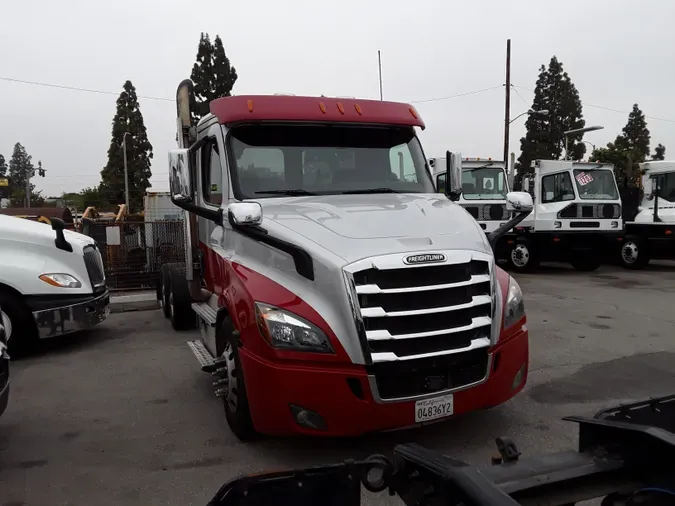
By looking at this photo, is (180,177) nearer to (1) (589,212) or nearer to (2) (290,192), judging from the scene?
(2) (290,192)

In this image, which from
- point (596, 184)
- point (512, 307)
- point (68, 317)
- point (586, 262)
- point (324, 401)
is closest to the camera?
point (324, 401)

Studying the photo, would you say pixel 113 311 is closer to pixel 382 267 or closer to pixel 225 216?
pixel 225 216

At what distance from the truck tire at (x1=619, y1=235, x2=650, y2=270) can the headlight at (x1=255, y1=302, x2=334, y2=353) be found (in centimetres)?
1497

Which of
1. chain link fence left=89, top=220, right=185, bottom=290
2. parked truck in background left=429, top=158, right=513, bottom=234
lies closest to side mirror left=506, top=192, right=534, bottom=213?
chain link fence left=89, top=220, right=185, bottom=290

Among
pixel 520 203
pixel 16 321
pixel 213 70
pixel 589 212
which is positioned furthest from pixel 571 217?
pixel 213 70

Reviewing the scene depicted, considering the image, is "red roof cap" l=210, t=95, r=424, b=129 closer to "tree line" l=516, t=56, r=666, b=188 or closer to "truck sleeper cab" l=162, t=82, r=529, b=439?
"truck sleeper cab" l=162, t=82, r=529, b=439

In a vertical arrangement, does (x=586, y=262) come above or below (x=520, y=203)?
below

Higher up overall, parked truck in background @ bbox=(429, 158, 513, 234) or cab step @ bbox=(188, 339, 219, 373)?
parked truck in background @ bbox=(429, 158, 513, 234)

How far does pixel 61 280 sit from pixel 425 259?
5443mm

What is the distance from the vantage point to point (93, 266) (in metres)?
7.93

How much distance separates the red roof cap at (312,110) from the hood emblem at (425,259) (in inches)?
75.0

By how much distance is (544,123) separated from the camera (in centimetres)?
5594

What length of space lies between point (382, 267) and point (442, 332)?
60cm

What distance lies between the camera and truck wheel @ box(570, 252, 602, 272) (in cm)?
1557
